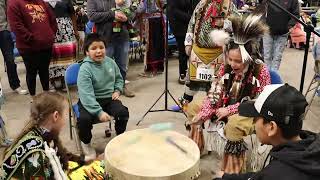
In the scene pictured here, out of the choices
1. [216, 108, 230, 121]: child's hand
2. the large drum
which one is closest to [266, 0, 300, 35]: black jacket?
[216, 108, 230, 121]: child's hand

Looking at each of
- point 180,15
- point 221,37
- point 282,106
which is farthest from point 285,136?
point 180,15

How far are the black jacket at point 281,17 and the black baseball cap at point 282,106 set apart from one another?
Answer: 283 centimetres

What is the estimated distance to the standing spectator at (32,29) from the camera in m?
3.74

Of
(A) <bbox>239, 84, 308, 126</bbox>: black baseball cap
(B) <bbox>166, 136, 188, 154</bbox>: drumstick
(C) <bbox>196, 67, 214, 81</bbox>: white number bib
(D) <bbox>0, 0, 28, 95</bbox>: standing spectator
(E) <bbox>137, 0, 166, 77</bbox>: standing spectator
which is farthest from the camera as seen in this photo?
(E) <bbox>137, 0, 166, 77</bbox>: standing spectator

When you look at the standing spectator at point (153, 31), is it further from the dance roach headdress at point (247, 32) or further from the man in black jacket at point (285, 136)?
the man in black jacket at point (285, 136)

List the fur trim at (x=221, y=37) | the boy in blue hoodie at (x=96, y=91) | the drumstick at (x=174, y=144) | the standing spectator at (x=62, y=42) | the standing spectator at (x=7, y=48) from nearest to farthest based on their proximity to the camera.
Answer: the drumstick at (x=174, y=144) < the fur trim at (x=221, y=37) < the boy in blue hoodie at (x=96, y=91) < the standing spectator at (x=7, y=48) < the standing spectator at (x=62, y=42)

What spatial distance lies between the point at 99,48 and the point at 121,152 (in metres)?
1.21

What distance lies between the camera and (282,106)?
1.62 m

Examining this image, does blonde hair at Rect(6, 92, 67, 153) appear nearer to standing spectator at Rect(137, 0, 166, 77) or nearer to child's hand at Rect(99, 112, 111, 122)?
child's hand at Rect(99, 112, 111, 122)

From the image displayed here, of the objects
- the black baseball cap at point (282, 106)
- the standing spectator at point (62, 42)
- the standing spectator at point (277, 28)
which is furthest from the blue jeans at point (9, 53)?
the black baseball cap at point (282, 106)

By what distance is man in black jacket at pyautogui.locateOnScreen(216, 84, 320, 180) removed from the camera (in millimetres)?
1387

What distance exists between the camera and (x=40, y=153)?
1.92 metres

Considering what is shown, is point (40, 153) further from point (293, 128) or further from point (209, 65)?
point (209, 65)

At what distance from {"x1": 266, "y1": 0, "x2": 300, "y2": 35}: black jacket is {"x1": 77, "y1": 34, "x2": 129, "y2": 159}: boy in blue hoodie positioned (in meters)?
2.02
